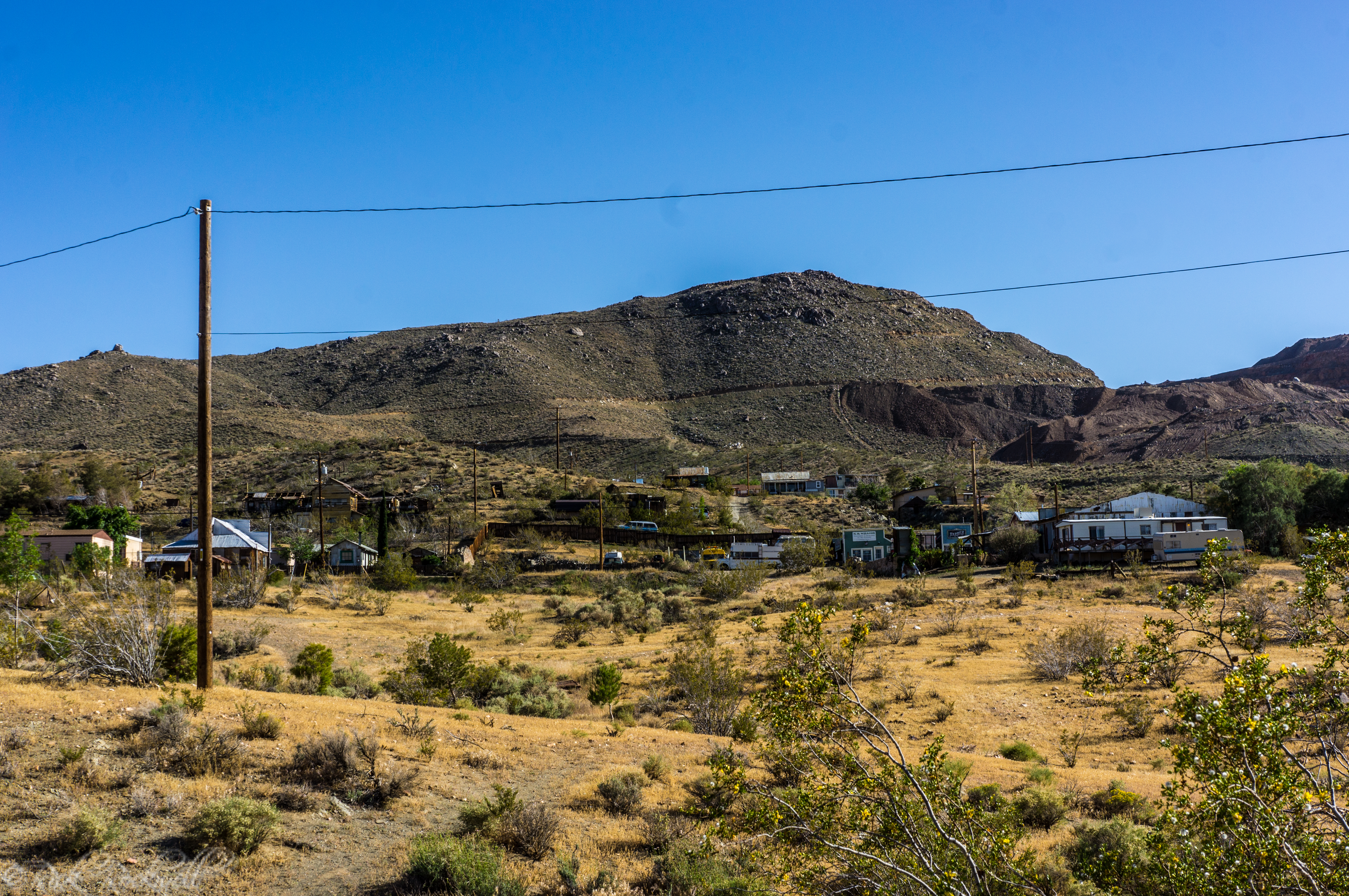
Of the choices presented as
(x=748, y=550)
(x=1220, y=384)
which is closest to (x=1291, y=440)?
(x=1220, y=384)

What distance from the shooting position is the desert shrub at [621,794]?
12.4 m

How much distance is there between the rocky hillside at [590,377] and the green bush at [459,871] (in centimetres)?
9305

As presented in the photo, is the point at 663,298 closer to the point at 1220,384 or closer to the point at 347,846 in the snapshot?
the point at 1220,384

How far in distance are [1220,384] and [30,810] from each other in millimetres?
170203

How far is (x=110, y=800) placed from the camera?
1053 cm

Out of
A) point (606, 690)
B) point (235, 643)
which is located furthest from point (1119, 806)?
point (235, 643)

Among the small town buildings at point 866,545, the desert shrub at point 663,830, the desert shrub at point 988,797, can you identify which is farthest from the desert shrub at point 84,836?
the small town buildings at point 866,545

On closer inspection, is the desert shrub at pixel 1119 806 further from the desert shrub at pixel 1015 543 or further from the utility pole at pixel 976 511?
the desert shrub at pixel 1015 543

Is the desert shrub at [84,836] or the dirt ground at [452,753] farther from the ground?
the desert shrub at [84,836]

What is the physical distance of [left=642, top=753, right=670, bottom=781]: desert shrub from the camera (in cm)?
1394

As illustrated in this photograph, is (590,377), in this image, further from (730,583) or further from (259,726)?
(259,726)

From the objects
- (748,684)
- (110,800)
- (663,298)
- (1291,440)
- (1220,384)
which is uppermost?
(663,298)

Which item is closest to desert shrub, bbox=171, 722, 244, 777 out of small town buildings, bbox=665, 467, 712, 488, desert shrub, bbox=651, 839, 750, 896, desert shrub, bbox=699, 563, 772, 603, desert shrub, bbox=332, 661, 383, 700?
desert shrub, bbox=651, 839, 750, 896

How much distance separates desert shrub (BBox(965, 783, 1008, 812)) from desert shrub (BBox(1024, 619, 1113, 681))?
11.6m
